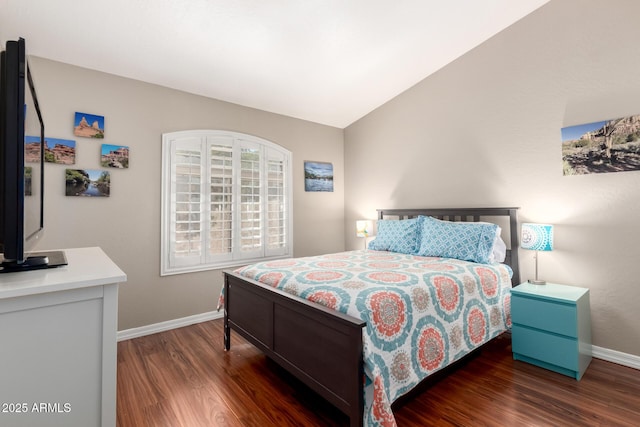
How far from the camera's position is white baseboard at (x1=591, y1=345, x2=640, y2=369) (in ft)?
7.82

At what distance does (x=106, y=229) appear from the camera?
2916mm

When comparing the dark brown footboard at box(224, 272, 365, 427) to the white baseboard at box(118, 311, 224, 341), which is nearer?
the dark brown footboard at box(224, 272, 365, 427)

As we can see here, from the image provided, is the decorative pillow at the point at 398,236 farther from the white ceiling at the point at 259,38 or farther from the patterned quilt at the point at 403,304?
the white ceiling at the point at 259,38

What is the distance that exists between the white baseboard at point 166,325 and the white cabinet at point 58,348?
7.60ft

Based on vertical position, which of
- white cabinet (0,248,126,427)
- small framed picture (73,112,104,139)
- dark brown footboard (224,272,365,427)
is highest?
small framed picture (73,112,104,139)

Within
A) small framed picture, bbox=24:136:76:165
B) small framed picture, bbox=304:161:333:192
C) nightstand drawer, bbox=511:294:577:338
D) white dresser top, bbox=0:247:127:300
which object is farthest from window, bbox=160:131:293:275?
nightstand drawer, bbox=511:294:577:338

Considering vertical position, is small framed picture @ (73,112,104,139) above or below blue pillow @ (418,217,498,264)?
above

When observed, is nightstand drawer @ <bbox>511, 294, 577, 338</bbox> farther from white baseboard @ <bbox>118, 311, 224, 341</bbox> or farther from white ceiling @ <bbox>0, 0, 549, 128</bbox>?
white baseboard @ <bbox>118, 311, 224, 341</bbox>

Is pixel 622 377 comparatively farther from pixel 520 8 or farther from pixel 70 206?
pixel 70 206

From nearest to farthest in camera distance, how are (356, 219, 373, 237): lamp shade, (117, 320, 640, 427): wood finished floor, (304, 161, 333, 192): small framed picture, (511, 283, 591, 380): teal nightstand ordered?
(117, 320, 640, 427): wood finished floor, (511, 283, 591, 380): teal nightstand, (356, 219, 373, 237): lamp shade, (304, 161, 333, 192): small framed picture

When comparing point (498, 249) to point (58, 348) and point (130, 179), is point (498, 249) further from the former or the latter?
point (130, 179)

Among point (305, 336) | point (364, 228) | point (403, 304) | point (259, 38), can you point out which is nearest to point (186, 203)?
point (259, 38)

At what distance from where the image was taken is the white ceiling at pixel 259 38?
232cm

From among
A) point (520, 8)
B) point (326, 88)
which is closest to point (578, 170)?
point (520, 8)
